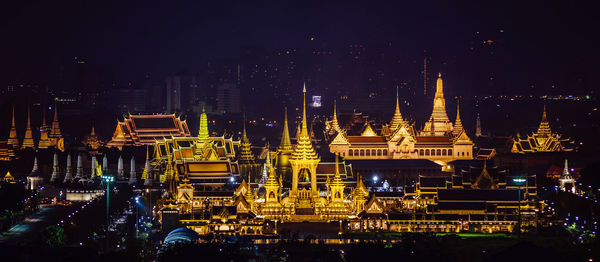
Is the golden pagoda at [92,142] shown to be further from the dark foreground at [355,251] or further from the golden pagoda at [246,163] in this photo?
the dark foreground at [355,251]

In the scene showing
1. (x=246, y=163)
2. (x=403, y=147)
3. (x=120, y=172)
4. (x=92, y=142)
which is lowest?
(x=120, y=172)

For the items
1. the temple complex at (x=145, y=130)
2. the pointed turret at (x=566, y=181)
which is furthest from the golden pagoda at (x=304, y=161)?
the temple complex at (x=145, y=130)

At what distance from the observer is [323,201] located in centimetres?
2697

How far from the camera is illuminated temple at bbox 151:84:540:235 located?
2509 centimetres

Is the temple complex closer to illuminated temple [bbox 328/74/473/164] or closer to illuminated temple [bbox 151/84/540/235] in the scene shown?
illuminated temple [bbox 328/74/473/164]

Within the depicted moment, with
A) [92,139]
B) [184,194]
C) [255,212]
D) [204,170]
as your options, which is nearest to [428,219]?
[255,212]

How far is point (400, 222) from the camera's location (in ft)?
82.3

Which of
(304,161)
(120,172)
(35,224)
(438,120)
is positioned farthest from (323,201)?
(438,120)

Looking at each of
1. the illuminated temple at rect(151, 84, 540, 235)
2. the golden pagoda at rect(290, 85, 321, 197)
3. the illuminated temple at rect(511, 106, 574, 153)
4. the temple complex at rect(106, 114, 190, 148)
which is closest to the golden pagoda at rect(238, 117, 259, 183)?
the illuminated temple at rect(151, 84, 540, 235)

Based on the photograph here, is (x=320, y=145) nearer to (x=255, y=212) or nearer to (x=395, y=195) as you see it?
(x=395, y=195)

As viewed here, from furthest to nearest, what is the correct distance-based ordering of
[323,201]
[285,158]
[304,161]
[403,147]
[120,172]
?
[403,147]
[120,172]
[285,158]
[304,161]
[323,201]

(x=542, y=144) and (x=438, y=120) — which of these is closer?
(x=542, y=144)

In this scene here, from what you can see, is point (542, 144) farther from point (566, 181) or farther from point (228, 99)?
point (228, 99)

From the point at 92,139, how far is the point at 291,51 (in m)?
35.2
